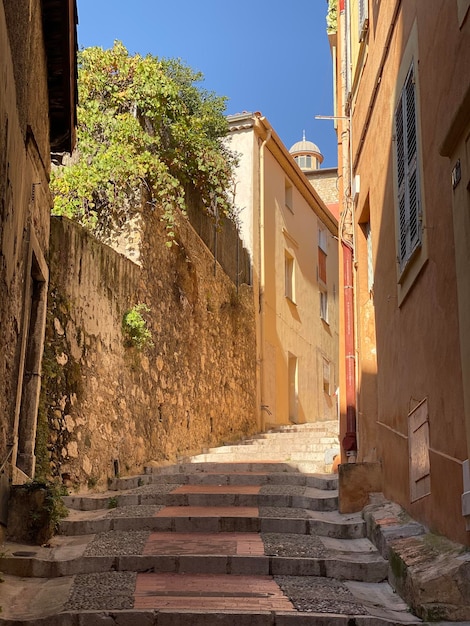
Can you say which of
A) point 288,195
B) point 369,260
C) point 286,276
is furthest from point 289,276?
point 369,260

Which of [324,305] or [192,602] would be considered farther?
[324,305]

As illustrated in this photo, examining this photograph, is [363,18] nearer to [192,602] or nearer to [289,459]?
[289,459]

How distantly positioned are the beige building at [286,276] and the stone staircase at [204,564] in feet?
28.3

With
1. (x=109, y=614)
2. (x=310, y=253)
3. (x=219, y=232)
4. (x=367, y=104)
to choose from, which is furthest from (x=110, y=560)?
(x=310, y=253)

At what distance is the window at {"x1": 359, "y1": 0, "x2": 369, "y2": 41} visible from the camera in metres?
8.07

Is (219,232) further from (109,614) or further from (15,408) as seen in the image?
(109,614)

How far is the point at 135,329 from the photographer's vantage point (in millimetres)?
9422

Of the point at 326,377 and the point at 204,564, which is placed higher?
the point at 326,377

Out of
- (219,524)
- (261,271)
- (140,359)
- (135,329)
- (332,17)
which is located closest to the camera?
(219,524)

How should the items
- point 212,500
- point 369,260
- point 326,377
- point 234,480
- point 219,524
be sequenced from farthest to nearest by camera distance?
1. point 326,377
2. point 369,260
3. point 234,480
4. point 212,500
5. point 219,524

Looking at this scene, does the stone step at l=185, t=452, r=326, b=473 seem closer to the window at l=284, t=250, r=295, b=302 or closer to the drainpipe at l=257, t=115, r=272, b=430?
the drainpipe at l=257, t=115, r=272, b=430

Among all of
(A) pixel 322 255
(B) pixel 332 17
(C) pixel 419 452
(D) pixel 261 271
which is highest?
(B) pixel 332 17

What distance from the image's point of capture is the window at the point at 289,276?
61.2ft

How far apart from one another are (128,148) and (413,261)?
19.5ft
